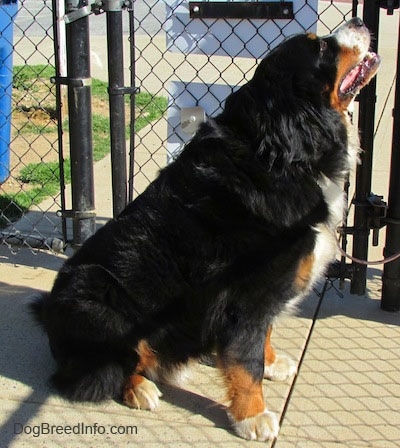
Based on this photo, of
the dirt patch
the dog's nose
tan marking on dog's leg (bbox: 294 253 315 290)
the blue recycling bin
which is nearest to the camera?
tan marking on dog's leg (bbox: 294 253 315 290)

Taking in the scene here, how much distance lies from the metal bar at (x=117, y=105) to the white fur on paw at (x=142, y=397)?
4.02 feet

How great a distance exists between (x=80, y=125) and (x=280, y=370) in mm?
1825

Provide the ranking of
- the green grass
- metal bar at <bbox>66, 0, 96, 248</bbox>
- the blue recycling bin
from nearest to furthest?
metal bar at <bbox>66, 0, 96, 248</bbox>, the green grass, the blue recycling bin

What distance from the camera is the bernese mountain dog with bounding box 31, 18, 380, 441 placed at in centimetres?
285

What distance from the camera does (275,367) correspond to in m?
3.29

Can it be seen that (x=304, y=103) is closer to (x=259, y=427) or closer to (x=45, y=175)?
(x=259, y=427)

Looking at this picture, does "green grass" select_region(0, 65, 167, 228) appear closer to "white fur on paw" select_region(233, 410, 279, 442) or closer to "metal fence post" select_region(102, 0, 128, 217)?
"metal fence post" select_region(102, 0, 128, 217)

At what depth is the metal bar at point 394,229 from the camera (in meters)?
3.58

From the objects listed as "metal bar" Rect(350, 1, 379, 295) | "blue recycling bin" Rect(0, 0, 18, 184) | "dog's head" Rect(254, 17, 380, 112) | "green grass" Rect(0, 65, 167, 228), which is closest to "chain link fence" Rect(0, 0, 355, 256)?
"green grass" Rect(0, 65, 167, 228)

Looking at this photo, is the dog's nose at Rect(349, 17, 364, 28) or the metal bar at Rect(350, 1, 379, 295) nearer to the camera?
the dog's nose at Rect(349, 17, 364, 28)

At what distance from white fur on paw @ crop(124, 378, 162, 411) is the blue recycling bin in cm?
331

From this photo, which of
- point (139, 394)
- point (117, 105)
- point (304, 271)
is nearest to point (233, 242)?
point (304, 271)

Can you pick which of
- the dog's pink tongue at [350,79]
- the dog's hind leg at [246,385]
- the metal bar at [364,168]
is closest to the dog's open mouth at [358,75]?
the dog's pink tongue at [350,79]

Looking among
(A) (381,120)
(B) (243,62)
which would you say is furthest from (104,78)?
(A) (381,120)
